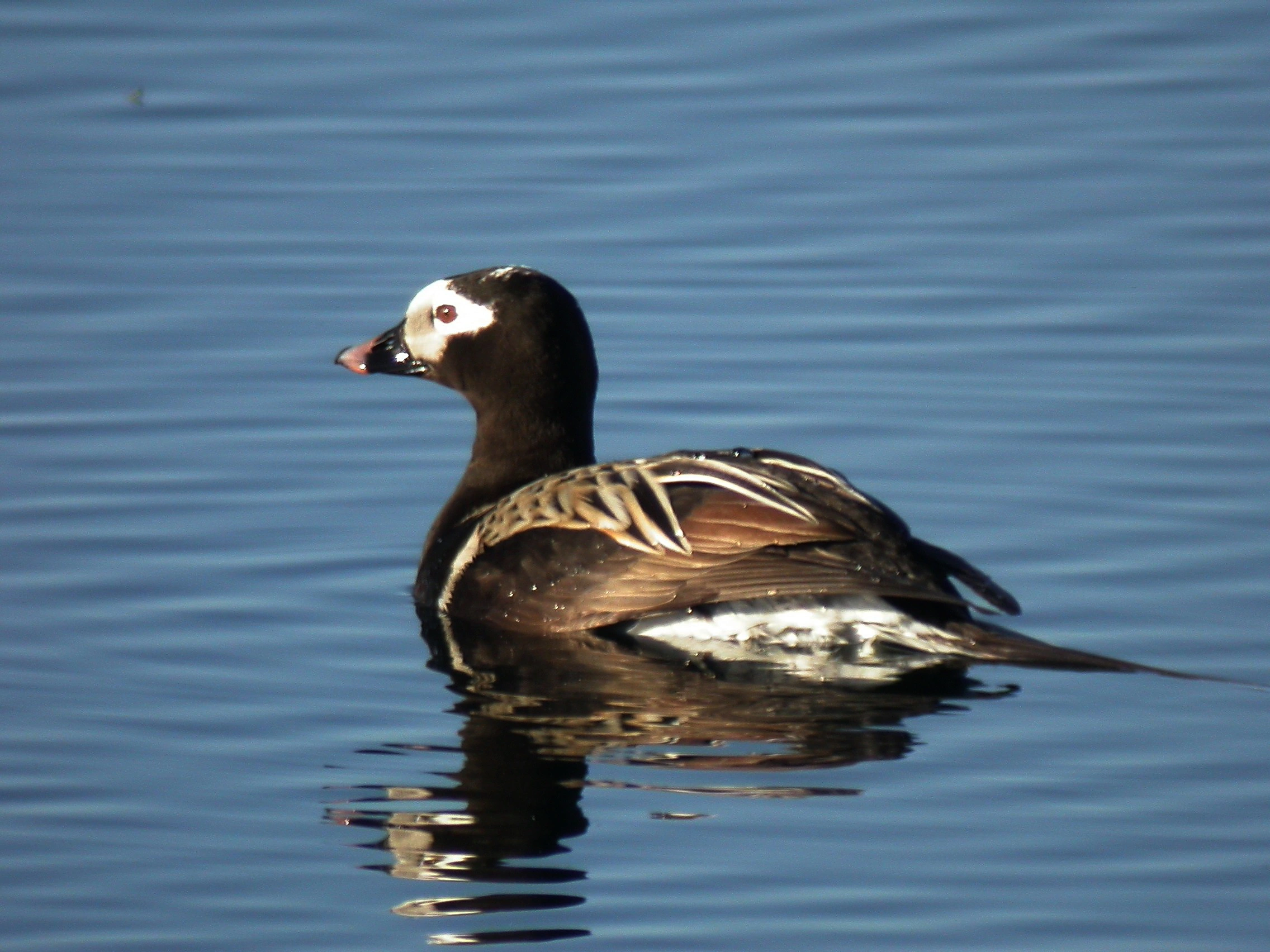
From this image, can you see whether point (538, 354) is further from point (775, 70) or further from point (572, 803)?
point (775, 70)

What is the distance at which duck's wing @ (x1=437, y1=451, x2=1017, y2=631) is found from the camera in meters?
7.29

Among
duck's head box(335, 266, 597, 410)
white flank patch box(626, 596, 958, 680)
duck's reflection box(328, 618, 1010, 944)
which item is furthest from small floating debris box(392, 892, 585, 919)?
duck's head box(335, 266, 597, 410)

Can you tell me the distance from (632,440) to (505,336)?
1011mm

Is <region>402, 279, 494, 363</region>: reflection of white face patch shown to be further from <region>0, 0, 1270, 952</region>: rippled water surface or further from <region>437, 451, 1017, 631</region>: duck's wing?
<region>437, 451, 1017, 631</region>: duck's wing

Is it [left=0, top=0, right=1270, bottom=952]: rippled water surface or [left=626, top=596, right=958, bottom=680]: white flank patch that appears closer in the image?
[left=0, top=0, right=1270, bottom=952]: rippled water surface

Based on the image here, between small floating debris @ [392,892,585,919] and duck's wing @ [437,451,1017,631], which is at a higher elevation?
duck's wing @ [437,451,1017,631]

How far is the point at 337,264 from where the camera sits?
11359 millimetres

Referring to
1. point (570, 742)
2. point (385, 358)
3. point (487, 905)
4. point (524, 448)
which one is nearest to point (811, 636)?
point (570, 742)

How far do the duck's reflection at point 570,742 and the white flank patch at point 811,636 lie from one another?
0.30ft

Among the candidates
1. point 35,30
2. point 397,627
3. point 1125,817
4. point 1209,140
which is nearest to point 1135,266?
point 1209,140

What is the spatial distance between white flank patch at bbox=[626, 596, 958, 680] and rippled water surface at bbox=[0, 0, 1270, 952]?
209 mm

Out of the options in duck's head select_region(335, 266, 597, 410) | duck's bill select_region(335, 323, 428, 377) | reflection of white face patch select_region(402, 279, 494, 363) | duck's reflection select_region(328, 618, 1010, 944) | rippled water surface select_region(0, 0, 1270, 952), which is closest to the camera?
rippled water surface select_region(0, 0, 1270, 952)

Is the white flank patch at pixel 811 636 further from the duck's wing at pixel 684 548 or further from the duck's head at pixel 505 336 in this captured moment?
the duck's head at pixel 505 336

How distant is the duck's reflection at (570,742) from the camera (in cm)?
581
